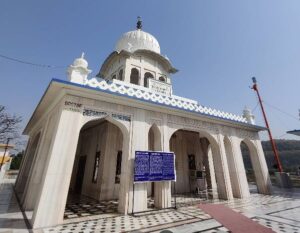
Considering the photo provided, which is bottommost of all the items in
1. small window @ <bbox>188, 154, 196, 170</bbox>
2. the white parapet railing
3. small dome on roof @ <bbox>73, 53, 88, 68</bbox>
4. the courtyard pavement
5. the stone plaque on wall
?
the courtyard pavement

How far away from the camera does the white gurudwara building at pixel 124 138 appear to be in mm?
6344

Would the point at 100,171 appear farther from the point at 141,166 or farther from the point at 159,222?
the point at 159,222

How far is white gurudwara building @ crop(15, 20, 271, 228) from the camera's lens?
20.8 feet

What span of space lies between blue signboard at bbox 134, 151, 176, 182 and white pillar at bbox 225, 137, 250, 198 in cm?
494

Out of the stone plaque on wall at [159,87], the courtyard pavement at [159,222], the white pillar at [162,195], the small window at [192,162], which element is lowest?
the courtyard pavement at [159,222]

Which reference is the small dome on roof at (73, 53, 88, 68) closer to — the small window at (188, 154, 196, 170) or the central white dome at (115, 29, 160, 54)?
the central white dome at (115, 29, 160, 54)

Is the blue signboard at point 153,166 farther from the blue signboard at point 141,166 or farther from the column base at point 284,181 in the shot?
the column base at point 284,181

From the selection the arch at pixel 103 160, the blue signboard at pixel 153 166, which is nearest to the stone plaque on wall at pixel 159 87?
the arch at pixel 103 160

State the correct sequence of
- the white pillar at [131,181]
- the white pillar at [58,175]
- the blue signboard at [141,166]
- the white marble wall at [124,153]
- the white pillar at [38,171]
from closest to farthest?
the white pillar at [58,175]
the white marble wall at [124,153]
the white pillar at [131,181]
the blue signboard at [141,166]
the white pillar at [38,171]

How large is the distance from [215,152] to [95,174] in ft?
24.8

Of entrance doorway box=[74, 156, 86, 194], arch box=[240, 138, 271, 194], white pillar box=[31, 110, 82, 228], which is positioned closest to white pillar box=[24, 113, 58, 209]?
white pillar box=[31, 110, 82, 228]

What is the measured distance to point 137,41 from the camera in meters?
15.5

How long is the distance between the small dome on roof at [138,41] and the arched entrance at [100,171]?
755 cm

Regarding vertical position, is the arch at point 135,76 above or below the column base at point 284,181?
above
